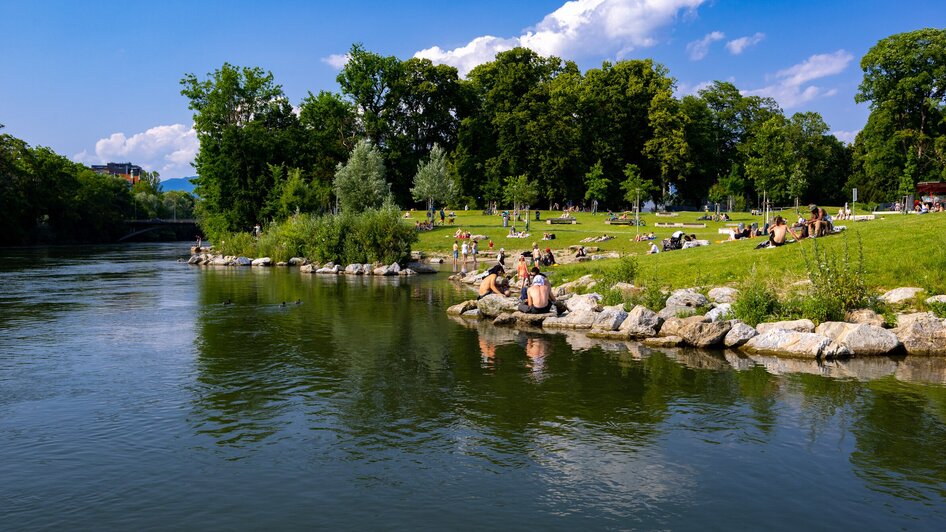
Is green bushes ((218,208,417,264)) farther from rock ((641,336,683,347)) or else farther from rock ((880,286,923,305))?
rock ((880,286,923,305))

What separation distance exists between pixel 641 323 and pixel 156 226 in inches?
5404

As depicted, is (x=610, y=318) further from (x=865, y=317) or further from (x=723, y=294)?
(x=865, y=317)

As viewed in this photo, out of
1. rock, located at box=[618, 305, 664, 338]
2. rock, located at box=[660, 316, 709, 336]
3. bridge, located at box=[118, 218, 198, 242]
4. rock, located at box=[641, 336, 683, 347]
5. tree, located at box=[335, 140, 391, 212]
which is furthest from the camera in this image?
bridge, located at box=[118, 218, 198, 242]

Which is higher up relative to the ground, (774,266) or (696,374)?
(774,266)

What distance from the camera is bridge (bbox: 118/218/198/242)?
137250 millimetres

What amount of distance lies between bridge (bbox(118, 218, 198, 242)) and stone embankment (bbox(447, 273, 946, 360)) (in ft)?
412

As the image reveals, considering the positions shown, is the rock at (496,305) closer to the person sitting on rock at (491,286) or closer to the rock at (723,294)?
the person sitting on rock at (491,286)

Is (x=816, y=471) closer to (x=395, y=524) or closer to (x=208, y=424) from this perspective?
(x=395, y=524)

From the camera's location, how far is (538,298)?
28.1 m

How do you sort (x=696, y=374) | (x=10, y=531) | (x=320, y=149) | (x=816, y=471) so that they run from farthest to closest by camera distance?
Answer: (x=320, y=149)
(x=696, y=374)
(x=816, y=471)
(x=10, y=531)

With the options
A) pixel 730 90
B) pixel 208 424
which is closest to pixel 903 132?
pixel 730 90

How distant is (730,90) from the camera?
376ft

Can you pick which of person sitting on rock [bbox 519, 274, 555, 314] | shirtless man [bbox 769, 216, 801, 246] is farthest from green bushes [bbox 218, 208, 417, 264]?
shirtless man [bbox 769, 216, 801, 246]

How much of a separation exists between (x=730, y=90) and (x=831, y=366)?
104231mm
